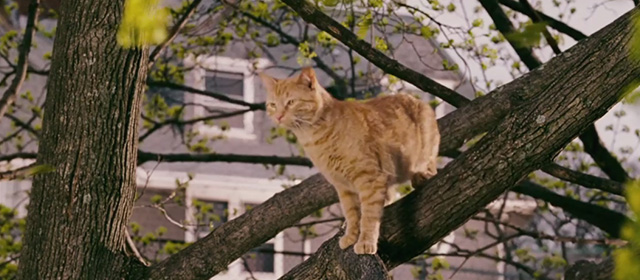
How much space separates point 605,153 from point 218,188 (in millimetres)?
5924

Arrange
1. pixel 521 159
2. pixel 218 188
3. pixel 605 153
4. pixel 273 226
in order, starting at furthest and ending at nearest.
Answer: pixel 218 188 < pixel 605 153 < pixel 273 226 < pixel 521 159

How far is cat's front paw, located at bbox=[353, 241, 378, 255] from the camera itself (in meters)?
3.26

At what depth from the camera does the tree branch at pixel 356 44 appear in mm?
3844

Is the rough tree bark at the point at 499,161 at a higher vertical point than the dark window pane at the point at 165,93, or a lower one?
lower

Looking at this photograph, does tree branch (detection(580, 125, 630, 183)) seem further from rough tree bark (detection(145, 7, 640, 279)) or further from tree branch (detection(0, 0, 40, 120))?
tree branch (detection(0, 0, 40, 120))

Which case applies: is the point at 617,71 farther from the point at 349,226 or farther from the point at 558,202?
the point at 558,202

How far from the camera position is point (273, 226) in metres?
4.30

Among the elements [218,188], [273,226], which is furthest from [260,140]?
[273,226]

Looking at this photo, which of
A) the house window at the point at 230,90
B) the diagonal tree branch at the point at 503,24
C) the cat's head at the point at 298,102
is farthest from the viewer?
the house window at the point at 230,90

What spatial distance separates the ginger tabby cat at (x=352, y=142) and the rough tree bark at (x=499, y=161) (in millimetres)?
135

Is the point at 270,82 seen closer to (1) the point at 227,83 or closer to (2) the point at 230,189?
(1) the point at 227,83

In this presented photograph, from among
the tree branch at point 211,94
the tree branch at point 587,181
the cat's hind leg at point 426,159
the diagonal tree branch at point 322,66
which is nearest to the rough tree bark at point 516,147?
the cat's hind leg at point 426,159

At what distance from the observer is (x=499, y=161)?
3.04 metres

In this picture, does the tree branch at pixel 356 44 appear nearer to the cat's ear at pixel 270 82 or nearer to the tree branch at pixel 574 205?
the cat's ear at pixel 270 82
